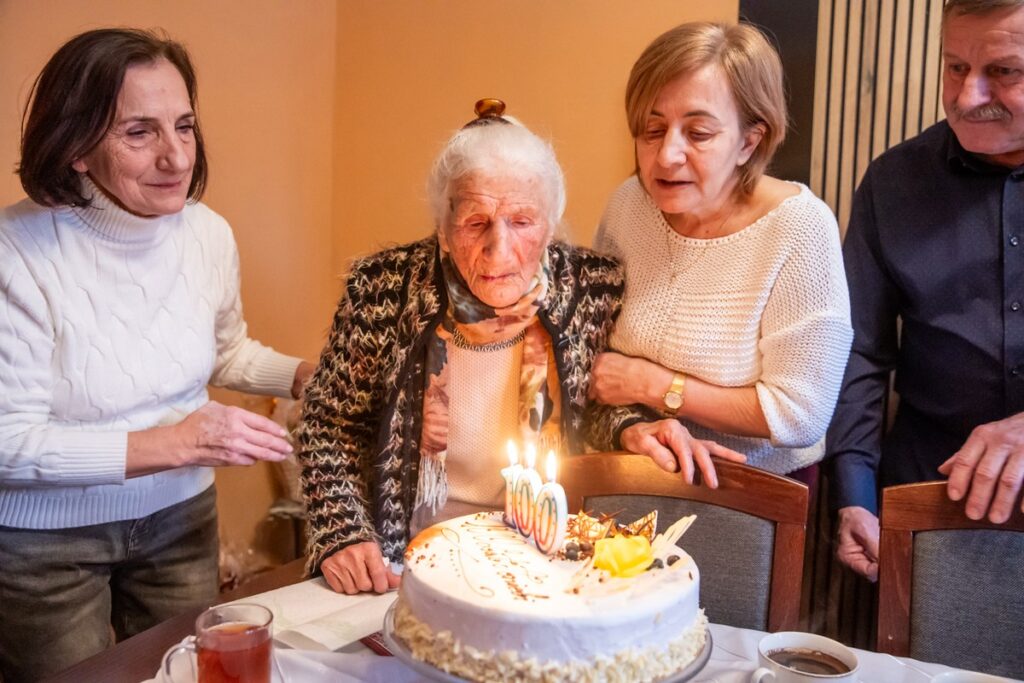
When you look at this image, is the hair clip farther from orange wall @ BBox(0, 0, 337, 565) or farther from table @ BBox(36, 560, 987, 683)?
orange wall @ BBox(0, 0, 337, 565)

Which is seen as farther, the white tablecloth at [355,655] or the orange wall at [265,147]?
the orange wall at [265,147]

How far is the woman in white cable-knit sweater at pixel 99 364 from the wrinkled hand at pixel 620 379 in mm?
631

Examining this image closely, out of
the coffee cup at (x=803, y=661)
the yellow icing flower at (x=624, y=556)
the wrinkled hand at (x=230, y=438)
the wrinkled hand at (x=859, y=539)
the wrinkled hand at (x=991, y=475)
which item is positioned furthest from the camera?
the wrinkled hand at (x=859, y=539)

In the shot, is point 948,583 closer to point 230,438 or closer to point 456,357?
point 456,357

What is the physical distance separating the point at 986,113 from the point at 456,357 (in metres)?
1.20

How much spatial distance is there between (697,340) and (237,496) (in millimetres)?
2026

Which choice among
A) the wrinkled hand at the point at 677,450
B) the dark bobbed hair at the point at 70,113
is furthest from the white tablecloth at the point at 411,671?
the dark bobbed hair at the point at 70,113

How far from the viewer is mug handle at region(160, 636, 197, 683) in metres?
1.16

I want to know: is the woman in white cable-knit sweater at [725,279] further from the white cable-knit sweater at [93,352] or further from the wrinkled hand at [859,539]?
the white cable-knit sweater at [93,352]

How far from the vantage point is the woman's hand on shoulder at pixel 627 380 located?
178 centimetres

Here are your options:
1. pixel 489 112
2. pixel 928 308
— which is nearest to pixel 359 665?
pixel 489 112

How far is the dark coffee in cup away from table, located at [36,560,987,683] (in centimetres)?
9

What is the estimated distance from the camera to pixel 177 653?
1.25 metres

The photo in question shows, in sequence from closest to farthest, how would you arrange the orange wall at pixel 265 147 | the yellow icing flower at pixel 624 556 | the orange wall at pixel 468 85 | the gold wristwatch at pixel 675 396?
the yellow icing flower at pixel 624 556 → the gold wristwatch at pixel 675 396 → the orange wall at pixel 265 147 → the orange wall at pixel 468 85
